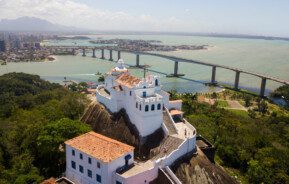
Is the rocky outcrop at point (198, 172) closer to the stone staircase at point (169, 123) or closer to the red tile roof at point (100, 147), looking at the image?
the stone staircase at point (169, 123)

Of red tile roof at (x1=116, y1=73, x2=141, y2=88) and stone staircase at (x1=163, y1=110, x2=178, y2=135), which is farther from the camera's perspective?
red tile roof at (x1=116, y1=73, x2=141, y2=88)

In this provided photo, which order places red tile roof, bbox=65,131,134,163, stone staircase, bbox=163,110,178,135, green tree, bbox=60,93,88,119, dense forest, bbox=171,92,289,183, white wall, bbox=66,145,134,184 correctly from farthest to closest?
1. green tree, bbox=60,93,88,119
2. dense forest, bbox=171,92,289,183
3. stone staircase, bbox=163,110,178,135
4. red tile roof, bbox=65,131,134,163
5. white wall, bbox=66,145,134,184

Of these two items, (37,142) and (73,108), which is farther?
(73,108)

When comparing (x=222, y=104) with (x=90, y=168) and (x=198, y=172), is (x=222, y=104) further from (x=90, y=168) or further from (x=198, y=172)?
(x=90, y=168)

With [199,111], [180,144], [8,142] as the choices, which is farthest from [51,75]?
[180,144]

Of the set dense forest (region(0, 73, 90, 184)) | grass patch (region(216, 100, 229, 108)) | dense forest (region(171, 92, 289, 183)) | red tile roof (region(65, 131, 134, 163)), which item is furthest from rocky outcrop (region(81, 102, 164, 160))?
grass patch (region(216, 100, 229, 108))

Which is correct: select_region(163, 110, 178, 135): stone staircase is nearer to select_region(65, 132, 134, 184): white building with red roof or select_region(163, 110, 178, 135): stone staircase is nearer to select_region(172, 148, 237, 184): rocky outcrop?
select_region(172, 148, 237, 184): rocky outcrop

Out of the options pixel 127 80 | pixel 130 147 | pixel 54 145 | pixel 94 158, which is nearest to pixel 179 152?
pixel 130 147

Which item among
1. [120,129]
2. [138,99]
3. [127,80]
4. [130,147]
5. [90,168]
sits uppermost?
[127,80]

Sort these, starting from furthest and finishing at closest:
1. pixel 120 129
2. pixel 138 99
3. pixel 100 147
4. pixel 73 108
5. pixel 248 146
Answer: pixel 73 108 → pixel 248 146 → pixel 120 129 → pixel 138 99 → pixel 100 147
